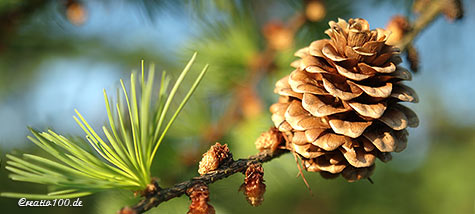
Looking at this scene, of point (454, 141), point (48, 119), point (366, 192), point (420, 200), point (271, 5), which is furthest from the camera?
point (454, 141)

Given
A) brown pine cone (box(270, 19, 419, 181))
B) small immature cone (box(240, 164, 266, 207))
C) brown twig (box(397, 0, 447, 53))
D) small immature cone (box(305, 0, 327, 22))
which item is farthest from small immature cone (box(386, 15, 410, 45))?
small immature cone (box(240, 164, 266, 207))

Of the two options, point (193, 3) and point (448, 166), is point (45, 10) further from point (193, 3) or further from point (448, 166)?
point (448, 166)

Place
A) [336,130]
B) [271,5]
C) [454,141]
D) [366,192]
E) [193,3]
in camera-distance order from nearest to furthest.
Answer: [336,130] → [193,3] → [271,5] → [366,192] → [454,141]

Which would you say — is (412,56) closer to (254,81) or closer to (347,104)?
(347,104)

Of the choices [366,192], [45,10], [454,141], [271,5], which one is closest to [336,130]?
[45,10]

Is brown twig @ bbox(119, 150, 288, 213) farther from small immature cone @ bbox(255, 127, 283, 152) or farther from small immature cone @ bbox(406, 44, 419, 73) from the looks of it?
small immature cone @ bbox(406, 44, 419, 73)

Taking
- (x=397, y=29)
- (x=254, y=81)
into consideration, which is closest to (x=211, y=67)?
(x=254, y=81)

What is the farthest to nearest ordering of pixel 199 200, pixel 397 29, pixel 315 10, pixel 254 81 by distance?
pixel 254 81
pixel 315 10
pixel 397 29
pixel 199 200
